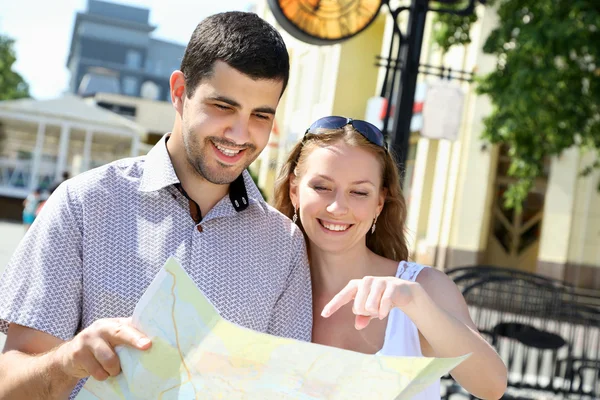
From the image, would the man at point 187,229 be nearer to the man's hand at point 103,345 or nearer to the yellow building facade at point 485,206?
the man's hand at point 103,345

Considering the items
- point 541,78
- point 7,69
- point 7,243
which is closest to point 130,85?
point 7,69

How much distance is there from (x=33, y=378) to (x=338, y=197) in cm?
98

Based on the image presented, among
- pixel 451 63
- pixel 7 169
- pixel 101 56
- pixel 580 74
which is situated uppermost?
pixel 101 56

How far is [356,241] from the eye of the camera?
2.32m

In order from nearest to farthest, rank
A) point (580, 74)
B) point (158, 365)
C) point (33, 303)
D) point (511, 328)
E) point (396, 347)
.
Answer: point (158, 365) → point (33, 303) → point (396, 347) → point (511, 328) → point (580, 74)

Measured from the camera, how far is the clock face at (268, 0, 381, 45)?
4.58 metres

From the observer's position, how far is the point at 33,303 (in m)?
1.67

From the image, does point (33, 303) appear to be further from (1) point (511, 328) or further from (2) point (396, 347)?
(1) point (511, 328)

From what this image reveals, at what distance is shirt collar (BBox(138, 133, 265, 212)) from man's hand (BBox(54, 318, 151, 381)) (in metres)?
0.50

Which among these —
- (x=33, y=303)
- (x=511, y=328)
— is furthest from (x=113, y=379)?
(x=511, y=328)

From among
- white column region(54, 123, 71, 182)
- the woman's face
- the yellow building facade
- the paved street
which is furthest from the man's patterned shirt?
white column region(54, 123, 71, 182)

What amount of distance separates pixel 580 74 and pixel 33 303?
32.0 ft

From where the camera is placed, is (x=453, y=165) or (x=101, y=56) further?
(x=101, y=56)

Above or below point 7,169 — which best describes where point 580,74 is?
above
